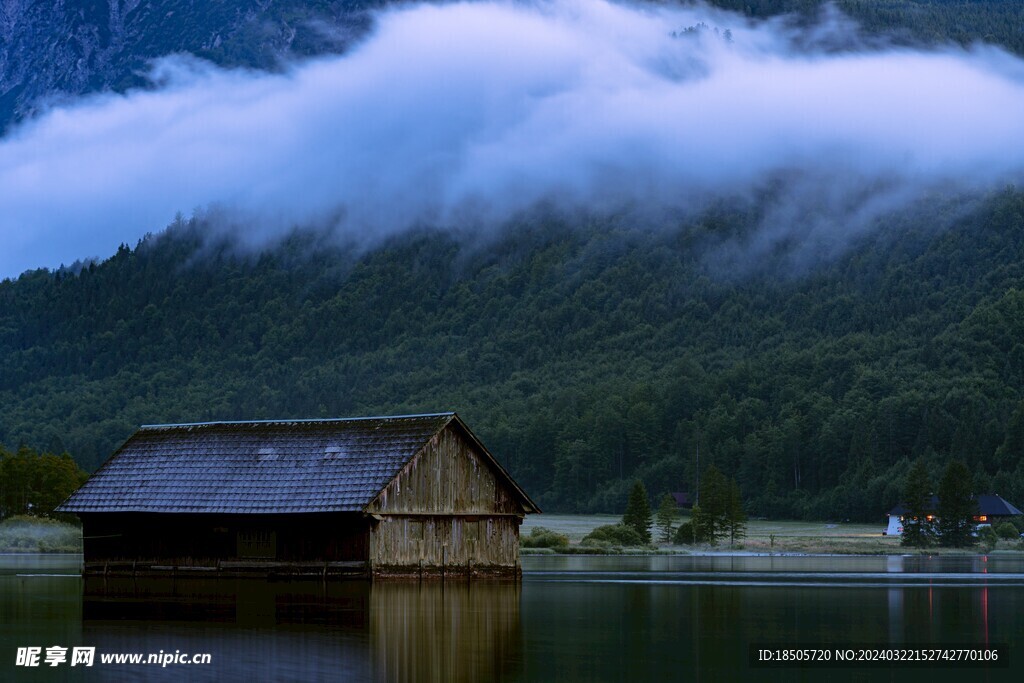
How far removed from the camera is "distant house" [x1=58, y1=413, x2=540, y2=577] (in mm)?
56969

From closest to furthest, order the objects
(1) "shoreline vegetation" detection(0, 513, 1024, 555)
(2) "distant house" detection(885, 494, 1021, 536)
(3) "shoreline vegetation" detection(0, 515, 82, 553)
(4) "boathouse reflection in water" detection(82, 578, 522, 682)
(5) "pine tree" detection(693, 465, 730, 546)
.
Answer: (4) "boathouse reflection in water" detection(82, 578, 522, 682)
(3) "shoreline vegetation" detection(0, 515, 82, 553)
(1) "shoreline vegetation" detection(0, 513, 1024, 555)
(5) "pine tree" detection(693, 465, 730, 546)
(2) "distant house" detection(885, 494, 1021, 536)

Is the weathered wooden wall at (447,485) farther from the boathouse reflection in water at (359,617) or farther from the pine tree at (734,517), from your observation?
the pine tree at (734,517)

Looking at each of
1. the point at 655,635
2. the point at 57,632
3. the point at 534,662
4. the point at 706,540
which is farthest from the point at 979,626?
the point at 706,540

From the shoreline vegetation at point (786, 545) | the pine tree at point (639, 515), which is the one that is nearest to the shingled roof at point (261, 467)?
the shoreline vegetation at point (786, 545)

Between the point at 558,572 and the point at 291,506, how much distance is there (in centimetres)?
1629

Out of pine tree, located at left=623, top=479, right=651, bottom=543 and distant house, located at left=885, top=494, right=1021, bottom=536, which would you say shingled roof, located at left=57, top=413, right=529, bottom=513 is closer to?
pine tree, located at left=623, top=479, right=651, bottom=543

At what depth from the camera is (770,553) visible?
359ft

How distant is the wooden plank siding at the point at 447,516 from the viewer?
57.0 meters

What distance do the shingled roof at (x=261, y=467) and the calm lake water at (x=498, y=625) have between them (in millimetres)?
2831

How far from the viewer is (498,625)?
37.9 m

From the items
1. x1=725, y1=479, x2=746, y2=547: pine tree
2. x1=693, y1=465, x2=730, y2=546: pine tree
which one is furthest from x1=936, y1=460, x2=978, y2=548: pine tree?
x1=693, y1=465, x2=730, y2=546: pine tree

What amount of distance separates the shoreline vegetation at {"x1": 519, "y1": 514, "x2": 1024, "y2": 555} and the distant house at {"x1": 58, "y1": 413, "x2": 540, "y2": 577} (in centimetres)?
4128

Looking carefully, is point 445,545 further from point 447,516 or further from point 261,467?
point 261,467

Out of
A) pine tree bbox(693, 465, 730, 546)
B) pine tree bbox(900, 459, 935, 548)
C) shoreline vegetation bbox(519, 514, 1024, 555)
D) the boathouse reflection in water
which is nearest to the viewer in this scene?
the boathouse reflection in water
